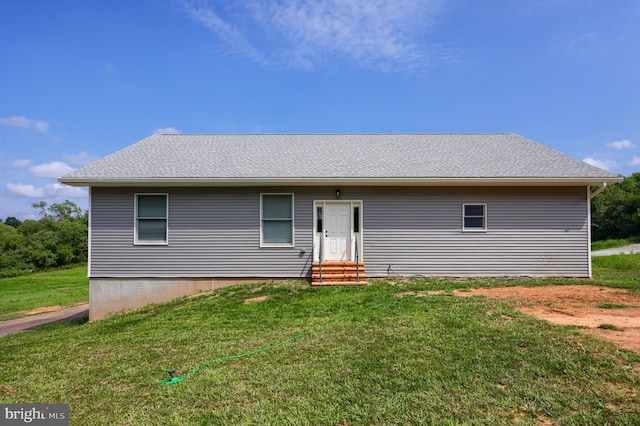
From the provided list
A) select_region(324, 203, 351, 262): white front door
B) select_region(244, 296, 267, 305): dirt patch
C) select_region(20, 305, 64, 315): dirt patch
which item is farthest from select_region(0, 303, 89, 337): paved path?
select_region(324, 203, 351, 262): white front door

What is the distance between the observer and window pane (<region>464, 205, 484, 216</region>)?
32.6ft

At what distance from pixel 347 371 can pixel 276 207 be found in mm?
6513

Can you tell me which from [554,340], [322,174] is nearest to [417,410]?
[554,340]

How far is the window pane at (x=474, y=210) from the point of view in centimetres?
995

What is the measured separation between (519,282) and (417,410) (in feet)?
23.6

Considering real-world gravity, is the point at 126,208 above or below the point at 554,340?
above

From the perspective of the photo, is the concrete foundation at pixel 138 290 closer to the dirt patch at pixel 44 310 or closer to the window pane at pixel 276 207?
the window pane at pixel 276 207

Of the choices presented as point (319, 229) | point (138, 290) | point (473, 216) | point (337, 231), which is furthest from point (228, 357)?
point (473, 216)

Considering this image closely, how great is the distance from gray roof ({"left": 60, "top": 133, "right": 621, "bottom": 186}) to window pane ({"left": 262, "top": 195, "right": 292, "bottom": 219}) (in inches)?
26.7

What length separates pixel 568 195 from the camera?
9781mm

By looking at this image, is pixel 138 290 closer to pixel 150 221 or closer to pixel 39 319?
pixel 150 221

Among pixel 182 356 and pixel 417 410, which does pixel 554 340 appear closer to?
pixel 417 410

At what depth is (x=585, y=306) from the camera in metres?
6.29

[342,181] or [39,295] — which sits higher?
[342,181]
